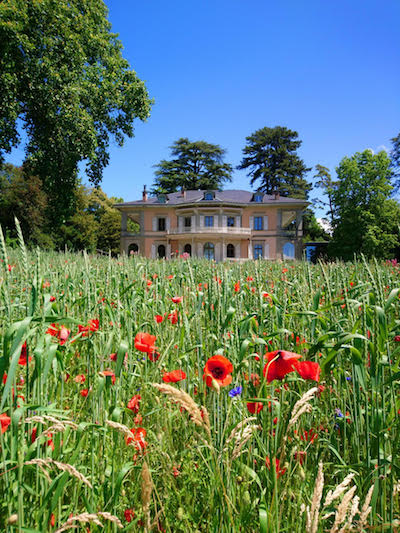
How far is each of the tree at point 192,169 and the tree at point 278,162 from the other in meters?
4.28

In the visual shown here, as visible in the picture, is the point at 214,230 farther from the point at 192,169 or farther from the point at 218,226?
the point at 192,169

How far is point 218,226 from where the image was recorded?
3512cm

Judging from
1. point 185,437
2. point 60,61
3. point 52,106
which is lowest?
point 185,437

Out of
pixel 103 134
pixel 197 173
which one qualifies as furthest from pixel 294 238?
pixel 103 134

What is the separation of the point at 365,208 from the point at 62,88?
26.1 meters

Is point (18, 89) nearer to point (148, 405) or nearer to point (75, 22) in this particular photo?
point (75, 22)

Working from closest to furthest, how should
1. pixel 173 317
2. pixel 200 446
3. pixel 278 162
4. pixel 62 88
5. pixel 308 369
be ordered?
1. pixel 200 446
2. pixel 308 369
3. pixel 173 317
4. pixel 62 88
5. pixel 278 162

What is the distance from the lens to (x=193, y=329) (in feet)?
8.27

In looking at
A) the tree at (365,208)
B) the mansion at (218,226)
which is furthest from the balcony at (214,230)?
the tree at (365,208)

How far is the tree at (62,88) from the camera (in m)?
11.9

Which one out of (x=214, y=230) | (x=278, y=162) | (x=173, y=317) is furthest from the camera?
(x=278, y=162)

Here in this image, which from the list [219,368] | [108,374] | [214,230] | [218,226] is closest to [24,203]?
[214,230]

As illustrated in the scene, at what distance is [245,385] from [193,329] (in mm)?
928

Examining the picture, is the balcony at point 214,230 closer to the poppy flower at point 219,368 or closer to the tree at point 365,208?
the tree at point 365,208
